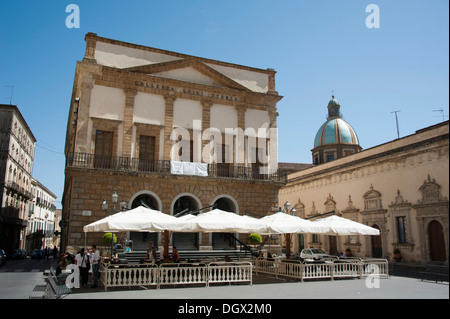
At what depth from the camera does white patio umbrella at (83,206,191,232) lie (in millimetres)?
12914

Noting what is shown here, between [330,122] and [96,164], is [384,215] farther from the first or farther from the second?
[330,122]

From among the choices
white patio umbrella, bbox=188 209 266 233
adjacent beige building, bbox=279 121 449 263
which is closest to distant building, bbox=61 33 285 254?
adjacent beige building, bbox=279 121 449 263

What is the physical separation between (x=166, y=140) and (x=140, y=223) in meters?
11.6

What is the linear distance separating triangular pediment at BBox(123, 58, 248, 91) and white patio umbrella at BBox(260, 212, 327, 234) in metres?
12.8

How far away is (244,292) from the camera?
476 inches

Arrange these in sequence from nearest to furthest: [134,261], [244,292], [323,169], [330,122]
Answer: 1. [244,292]
2. [134,261]
3. [323,169]
4. [330,122]

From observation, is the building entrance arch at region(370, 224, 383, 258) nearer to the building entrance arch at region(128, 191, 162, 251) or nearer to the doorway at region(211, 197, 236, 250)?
the doorway at region(211, 197, 236, 250)

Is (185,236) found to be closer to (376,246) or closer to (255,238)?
(255,238)

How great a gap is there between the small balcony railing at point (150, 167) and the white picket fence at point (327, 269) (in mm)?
8473

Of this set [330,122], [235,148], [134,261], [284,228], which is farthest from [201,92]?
[330,122]

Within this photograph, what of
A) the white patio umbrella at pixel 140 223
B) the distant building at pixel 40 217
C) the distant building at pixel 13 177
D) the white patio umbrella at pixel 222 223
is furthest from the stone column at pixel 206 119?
the distant building at pixel 40 217

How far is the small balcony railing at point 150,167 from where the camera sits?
21.9 metres

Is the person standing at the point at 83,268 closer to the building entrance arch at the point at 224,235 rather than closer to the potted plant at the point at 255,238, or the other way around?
the potted plant at the point at 255,238
